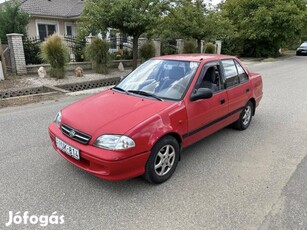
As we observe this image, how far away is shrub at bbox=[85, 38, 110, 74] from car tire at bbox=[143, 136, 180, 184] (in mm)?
9246

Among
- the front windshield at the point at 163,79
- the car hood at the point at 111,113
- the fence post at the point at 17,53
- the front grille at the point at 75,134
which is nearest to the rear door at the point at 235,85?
the front windshield at the point at 163,79

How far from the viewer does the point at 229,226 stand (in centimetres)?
251

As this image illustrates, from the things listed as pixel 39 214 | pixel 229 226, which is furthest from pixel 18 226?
pixel 229 226

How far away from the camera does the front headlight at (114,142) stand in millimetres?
2738

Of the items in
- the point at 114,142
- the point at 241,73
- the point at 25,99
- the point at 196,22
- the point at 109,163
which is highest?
the point at 196,22

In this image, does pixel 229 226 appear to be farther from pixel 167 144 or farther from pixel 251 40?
pixel 251 40

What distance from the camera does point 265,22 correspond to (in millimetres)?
20000

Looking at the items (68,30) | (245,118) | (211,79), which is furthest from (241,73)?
(68,30)

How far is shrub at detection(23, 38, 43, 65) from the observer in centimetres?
1127

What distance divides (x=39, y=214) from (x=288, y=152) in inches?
144

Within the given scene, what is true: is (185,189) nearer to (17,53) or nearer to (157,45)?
(17,53)

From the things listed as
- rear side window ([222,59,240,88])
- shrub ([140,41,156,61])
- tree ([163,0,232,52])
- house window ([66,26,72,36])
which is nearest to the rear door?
rear side window ([222,59,240,88])

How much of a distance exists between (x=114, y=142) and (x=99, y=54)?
9607 mm

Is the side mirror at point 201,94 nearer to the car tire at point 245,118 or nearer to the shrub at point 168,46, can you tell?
the car tire at point 245,118
